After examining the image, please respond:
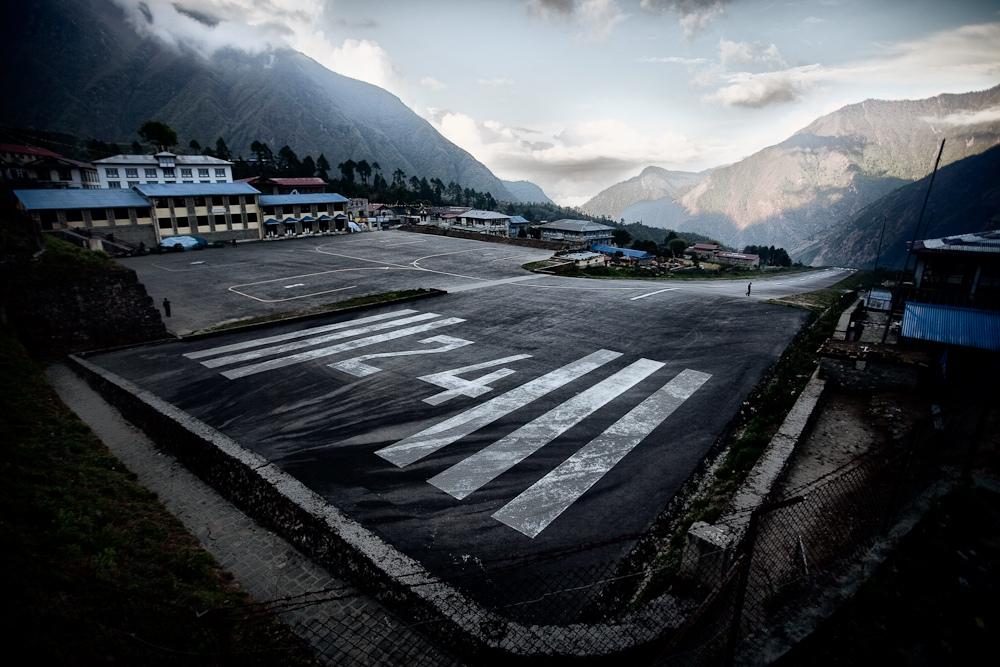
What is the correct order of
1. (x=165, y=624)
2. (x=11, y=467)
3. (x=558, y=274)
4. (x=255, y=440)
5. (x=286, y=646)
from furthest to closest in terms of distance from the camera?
(x=558, y=274), (x=255, y=440), (x=11, y=467), (x=286, y=646), (x=165, y=624)

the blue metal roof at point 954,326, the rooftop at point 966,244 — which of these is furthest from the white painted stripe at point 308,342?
the rooftop at point 966,244

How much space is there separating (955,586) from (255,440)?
13.3 meters

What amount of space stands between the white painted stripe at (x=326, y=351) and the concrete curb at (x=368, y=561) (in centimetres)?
348

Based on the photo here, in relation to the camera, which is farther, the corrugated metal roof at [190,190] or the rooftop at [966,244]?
the corrugated metal roof at [190,190]

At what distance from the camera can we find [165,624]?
5543 millimetres

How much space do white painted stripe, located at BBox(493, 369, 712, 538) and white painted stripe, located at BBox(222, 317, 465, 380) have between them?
10600 millimetres

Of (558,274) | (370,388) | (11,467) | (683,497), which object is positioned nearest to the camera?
(11,467)

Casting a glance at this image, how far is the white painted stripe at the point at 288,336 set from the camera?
17.3 metres

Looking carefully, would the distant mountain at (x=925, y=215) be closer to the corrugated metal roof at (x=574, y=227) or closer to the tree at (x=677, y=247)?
the tree at (x=677, y=247)

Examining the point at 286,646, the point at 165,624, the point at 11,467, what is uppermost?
the point at 11,467

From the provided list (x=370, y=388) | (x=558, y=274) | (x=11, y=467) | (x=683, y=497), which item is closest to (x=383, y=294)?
(x=370, y=388)

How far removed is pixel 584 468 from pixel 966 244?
2315 cm

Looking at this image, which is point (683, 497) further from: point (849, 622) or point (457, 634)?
point (457, 634)

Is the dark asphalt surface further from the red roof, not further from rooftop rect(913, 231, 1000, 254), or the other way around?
the red roof
